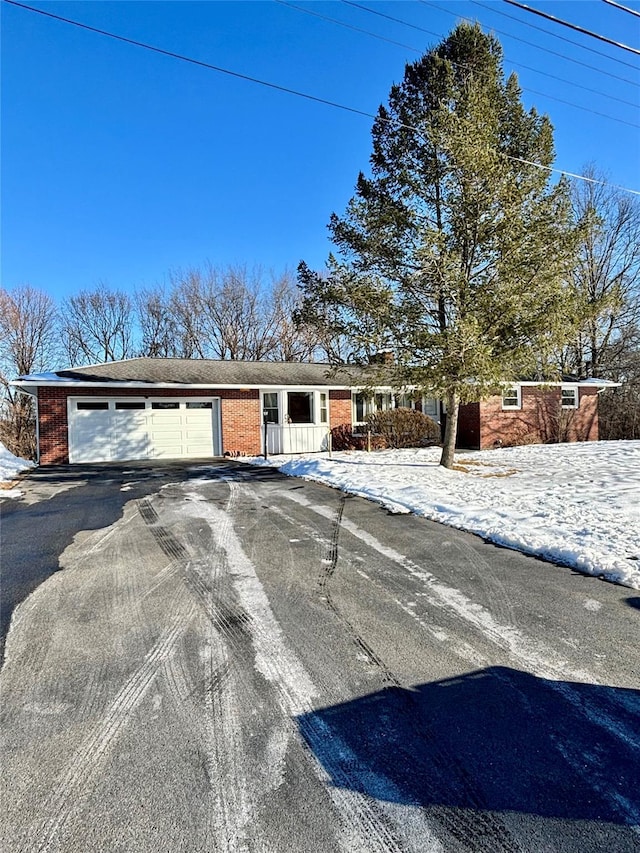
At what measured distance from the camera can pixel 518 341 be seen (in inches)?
399

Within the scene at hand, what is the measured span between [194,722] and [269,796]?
2.07ft

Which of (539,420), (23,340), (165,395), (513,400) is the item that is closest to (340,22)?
A: (165,395)

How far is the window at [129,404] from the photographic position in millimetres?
14883

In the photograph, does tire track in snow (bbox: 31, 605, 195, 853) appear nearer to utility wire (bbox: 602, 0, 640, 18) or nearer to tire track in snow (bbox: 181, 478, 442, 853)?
tire track in snow (bbox: 181, 478, 442, 853)

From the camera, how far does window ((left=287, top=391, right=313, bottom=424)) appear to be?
16906mm

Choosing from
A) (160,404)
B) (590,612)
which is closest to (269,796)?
(590,612)

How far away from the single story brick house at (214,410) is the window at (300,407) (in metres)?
0.04

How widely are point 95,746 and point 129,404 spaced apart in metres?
14.0

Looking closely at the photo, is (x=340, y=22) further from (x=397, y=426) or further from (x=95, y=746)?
Answer: (x=397, y=426)

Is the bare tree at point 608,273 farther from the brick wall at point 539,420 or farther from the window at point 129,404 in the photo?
the window at point 129,404

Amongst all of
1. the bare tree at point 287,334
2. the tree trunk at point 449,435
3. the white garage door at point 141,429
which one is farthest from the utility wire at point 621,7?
the bare tree at point 287,334

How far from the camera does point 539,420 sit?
18938 millimetres

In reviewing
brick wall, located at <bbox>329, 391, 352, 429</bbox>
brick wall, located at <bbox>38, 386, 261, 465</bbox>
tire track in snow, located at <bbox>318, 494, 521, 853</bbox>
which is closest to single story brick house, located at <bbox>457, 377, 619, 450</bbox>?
brick wall, located at <bbox>329, 391, 352, 429</bbox>

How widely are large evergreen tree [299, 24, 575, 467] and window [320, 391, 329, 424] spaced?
19.5 feet
